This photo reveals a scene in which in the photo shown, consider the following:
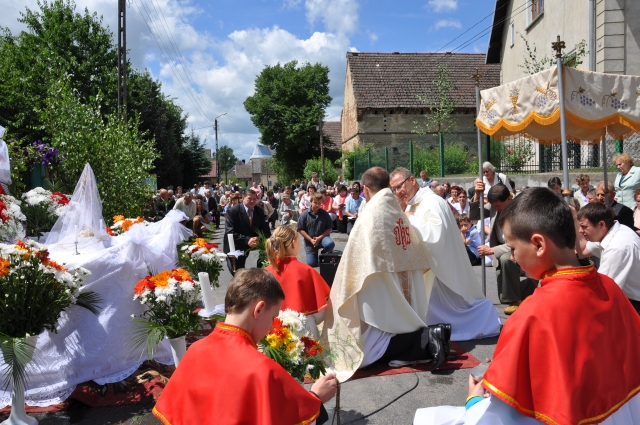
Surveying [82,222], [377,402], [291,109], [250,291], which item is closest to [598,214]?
[377,402]

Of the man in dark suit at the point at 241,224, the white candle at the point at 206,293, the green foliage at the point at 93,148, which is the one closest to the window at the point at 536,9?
the green foliage at the point at 93,148

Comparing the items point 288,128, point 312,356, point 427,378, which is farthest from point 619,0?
point 288,128

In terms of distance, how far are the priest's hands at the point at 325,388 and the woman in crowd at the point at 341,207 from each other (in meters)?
14.7

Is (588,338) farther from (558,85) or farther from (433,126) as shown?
(433,126)

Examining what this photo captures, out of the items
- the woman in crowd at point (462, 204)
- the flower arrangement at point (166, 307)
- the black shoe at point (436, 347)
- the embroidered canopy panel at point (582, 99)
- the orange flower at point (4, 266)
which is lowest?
the black shoe at point (436, 347)

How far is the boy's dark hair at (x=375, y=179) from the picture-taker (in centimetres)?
538

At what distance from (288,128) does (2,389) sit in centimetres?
3939

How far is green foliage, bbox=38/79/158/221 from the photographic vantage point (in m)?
10.7

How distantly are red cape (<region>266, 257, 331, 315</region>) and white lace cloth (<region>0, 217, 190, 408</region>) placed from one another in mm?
1495

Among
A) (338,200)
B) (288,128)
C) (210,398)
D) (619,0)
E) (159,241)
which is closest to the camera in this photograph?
(210,398)

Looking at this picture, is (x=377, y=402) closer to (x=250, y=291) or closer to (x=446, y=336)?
(x=446, y=336)

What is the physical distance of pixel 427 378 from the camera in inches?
194

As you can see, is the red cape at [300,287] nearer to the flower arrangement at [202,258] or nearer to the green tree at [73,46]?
the flower arrangement at [202,258]

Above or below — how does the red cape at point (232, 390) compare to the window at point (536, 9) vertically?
below
